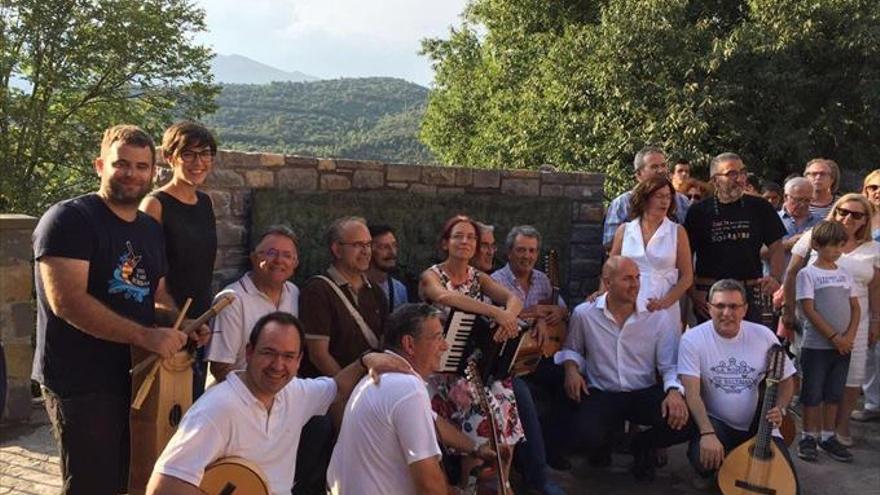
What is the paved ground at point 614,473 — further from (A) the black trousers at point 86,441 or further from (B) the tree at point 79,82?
(B) the tree at point 79,82

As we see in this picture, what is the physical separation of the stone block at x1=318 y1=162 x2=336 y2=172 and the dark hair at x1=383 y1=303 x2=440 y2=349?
7.75 ft

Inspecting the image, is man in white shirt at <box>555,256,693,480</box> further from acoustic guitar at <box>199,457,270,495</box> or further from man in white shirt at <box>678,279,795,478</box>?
acoustic guitar at <box>199,457,270,495</box>

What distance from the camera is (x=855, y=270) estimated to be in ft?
17.1

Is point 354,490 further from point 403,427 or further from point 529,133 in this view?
point 529,133

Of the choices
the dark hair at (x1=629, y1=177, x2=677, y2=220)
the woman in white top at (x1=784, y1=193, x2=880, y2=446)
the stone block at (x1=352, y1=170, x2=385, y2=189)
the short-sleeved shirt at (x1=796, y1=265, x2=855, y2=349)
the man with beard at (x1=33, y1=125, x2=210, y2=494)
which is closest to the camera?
the man with beard at (x1=33, y1=125, x2=210, y2=494)

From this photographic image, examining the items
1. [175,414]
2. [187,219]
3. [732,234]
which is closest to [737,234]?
[732,234]

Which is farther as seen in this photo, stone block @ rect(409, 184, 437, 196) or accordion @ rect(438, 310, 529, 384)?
stone block @ rect(409, 184, 437, 196)

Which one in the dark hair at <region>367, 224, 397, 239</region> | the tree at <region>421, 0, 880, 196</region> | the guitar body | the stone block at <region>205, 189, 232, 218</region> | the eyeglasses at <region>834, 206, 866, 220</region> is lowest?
the guitar body

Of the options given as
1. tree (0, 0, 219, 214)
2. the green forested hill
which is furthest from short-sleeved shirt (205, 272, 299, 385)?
the green forested hill

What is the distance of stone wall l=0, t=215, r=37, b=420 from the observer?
504 centimetres

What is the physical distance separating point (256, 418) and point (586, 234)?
4.34 meters

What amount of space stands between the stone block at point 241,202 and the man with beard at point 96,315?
1.74 meters

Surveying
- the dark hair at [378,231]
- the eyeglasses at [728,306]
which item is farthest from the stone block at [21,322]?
the eyeglasses at [728,306]

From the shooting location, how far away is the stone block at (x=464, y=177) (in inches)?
238
